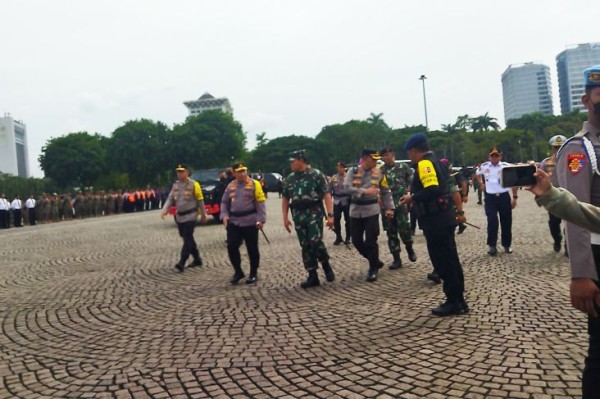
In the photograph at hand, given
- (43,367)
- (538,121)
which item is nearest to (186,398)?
(43,367)

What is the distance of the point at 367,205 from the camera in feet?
22.6

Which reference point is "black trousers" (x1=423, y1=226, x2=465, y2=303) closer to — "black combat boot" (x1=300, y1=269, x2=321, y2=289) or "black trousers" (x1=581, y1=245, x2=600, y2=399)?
"black combat boot" (x1=300, y1=269, x2=321, y2=289)

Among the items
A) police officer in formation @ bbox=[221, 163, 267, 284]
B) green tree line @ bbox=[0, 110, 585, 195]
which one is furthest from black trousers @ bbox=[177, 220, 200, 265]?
green tree line @ bbox=[0, 110, 585, 195]

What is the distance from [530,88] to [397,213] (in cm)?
12661

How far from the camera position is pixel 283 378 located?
3580 mm

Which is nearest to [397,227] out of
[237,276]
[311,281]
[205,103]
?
[311,281]

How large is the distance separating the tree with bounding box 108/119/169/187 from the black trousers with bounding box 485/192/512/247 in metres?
52.6

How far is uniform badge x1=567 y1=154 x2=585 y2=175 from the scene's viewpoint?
2.31 m

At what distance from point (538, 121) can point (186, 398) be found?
77.2m

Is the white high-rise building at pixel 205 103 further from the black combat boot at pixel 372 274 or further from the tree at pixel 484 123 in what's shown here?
the black combat boot at pixel 372 274

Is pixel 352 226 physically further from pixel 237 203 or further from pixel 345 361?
pixel 345 361

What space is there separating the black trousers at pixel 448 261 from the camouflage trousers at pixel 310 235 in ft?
6.43

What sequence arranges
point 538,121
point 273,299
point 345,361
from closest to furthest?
1. point 345,361
2. point 273,299
3. point 538,121

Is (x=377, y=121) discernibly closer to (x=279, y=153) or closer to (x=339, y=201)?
(x=279, y=153)
